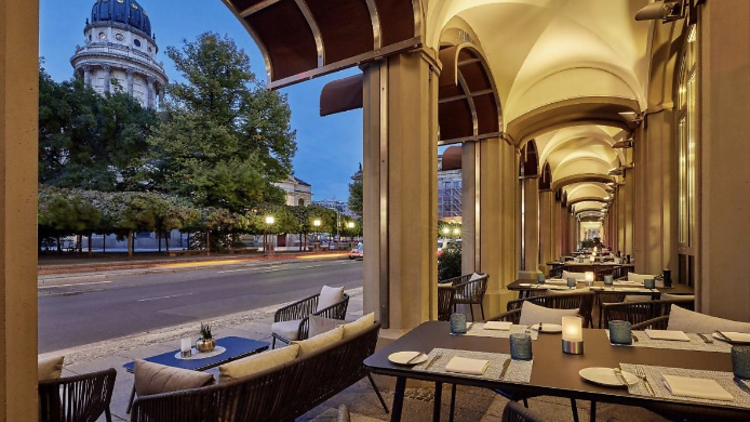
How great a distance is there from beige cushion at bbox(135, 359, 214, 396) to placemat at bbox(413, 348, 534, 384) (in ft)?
3.98

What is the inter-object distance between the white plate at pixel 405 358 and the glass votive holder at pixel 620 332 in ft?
4.30

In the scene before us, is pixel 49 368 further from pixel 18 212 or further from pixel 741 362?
pixel 741 362

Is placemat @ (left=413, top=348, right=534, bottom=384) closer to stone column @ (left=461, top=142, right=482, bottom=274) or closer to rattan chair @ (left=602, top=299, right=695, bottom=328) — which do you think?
rattan chair @ (left=602, top=299, right=695, bottom=328)

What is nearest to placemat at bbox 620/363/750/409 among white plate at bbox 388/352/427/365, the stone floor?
white plate at bbox 388/352/427/365

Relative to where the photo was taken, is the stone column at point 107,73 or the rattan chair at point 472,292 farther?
the stone column at point 107,73

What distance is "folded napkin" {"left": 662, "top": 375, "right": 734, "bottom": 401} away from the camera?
73.1 inches

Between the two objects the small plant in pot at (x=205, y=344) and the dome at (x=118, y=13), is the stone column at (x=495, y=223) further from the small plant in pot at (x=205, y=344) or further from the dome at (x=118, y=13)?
the dome at (x=118, y=13)

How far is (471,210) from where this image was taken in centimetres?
859

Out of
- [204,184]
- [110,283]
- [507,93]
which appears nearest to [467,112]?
[507,93]

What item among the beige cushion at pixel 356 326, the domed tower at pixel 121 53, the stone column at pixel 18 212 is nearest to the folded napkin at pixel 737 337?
the beige cushion at pixel 356 326

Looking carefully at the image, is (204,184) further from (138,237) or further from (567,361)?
(567,361)

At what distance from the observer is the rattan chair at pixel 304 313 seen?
4.62 metres

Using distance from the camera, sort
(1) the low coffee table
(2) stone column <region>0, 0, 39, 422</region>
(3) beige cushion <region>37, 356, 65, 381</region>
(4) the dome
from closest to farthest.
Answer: (2) stone column <region>0, 0, 39, 422</region>, (3) beige cushion <region>37, 356, 65, 381</region>, (1) the low coffee table, (4) the dome

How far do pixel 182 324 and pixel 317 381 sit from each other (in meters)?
5.65
